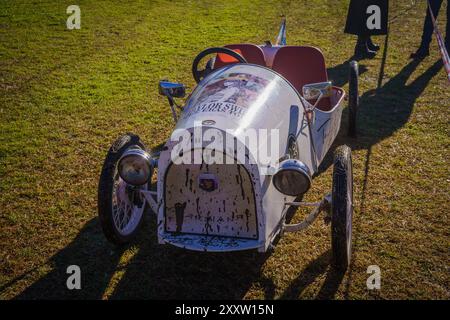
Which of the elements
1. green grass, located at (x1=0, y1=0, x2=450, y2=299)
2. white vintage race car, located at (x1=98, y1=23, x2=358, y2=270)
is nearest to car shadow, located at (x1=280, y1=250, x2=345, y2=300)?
green grass, located at (x1=0, y1=0, x2=450, y2=299)

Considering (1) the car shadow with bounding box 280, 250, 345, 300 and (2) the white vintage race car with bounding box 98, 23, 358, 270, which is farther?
(1) the car shadow with bounding box 280, 250, 345, 300

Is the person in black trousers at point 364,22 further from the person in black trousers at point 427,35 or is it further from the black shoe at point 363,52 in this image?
the person in black trousers at point 427,35

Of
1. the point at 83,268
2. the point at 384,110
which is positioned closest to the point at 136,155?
the point at 83,268

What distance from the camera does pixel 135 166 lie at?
426 cm

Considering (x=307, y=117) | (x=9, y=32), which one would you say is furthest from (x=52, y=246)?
(x=9, y=32)

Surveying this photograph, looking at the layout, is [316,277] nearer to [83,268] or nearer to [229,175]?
[229,175]

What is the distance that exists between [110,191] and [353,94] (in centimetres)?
364

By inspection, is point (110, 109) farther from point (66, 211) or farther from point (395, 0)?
point (395, 0)

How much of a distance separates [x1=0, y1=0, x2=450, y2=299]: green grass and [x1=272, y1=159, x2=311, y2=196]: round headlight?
3.01ft

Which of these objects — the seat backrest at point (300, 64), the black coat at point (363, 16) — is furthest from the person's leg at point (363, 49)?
the seat backrest at point (300, 64)

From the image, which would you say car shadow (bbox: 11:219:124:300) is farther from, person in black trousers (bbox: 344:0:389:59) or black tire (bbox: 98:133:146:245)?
person in black trousers (bbox: 344:0:389:59)

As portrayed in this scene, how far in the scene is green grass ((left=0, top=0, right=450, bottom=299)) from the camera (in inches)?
171

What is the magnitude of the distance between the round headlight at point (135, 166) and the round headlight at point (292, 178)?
114cm
